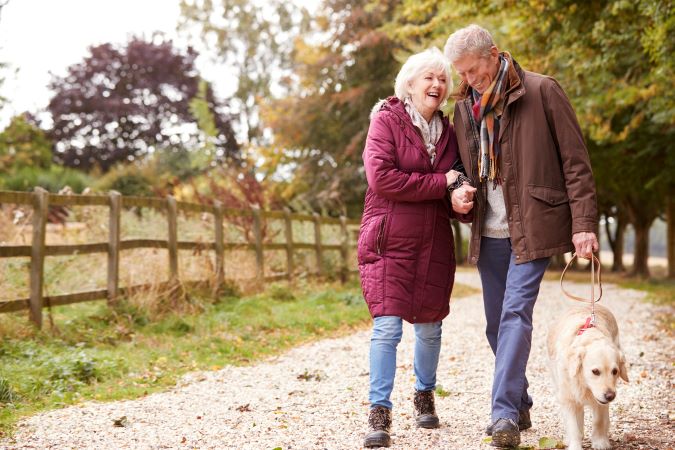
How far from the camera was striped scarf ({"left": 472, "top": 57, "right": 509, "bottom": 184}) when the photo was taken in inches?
158

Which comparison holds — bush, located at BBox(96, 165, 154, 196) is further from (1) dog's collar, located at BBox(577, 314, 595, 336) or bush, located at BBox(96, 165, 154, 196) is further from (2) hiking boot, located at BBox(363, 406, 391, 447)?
(1) dog's collar, located at BBox(577, 314, 595, 336)

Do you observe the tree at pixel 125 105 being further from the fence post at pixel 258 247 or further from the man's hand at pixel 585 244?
the man's hand at pixel 585 244

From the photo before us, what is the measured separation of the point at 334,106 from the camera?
25953 millimetres

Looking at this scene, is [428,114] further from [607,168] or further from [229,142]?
[229,142]

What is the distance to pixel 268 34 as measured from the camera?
113 feet

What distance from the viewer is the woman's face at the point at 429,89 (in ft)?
13.8

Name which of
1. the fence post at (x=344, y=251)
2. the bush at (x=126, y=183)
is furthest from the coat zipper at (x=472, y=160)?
the bush at (x=126, y=183)

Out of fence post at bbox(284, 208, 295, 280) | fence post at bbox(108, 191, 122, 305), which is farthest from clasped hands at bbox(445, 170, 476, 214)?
fence post at bbox(284, 208, 295, 280)

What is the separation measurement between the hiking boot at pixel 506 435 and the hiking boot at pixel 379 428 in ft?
1.77

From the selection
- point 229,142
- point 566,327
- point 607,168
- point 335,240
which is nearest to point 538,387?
point 566,327

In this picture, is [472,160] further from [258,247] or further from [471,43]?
[258,247]

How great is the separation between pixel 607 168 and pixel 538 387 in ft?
47.3

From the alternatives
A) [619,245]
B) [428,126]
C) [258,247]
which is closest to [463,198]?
[428,126]

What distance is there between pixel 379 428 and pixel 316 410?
3.83 feet
